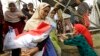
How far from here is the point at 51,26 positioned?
3.88 m

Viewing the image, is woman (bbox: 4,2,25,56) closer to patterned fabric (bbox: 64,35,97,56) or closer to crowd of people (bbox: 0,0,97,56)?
crowd of people (bbox: 0,0,97,56)

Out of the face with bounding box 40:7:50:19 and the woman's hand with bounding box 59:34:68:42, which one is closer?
the face with bounding box 40:7:50:19

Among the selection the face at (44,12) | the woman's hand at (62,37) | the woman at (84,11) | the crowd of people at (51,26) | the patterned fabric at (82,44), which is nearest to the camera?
the crowd of people at (51,26)

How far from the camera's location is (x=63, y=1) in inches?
263

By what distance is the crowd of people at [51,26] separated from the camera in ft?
12.4

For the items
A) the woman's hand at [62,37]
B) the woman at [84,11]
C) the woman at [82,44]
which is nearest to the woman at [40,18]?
the woman at [82,44]

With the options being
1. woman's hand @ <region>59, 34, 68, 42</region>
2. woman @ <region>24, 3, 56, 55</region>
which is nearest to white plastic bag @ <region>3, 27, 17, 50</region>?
woman @ <region>24, 3, 56, 55</region>

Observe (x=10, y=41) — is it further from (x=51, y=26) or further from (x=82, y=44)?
(x=82, y=44)

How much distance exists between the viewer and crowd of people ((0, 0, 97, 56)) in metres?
3.79

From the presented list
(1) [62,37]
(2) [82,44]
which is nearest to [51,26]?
(2) [82,44]

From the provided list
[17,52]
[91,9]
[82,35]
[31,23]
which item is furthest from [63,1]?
[17,52]

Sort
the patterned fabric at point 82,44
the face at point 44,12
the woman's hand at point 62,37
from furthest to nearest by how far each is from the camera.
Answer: the woman's hand at point 62,37 → the patterned fabric at point 82,44 → the face at point 44,12

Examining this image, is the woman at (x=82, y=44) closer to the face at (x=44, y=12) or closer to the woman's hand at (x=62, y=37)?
the woman's hand at (x=62, y=37)

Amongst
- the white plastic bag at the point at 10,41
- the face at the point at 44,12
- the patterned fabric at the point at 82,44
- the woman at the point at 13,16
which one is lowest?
the patterned fabric at the point at 82,44
